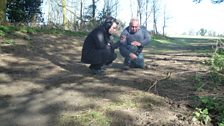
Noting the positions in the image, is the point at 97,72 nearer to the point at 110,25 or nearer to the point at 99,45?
the point at 99,45

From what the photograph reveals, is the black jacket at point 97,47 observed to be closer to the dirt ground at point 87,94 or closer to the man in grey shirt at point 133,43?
the dirt ground at point 87,94

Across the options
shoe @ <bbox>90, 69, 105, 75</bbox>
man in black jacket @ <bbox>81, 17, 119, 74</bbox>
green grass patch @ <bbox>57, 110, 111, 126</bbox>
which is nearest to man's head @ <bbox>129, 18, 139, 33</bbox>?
man in black jacket @ <bbox>81, 17, 119, 74</bbox>

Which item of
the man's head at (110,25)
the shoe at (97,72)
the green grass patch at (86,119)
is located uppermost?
the man's head at (110,25)

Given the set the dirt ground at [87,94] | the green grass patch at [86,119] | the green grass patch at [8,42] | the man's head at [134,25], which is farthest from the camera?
the green grass patch at [8,42]

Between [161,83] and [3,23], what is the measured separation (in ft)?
32.6

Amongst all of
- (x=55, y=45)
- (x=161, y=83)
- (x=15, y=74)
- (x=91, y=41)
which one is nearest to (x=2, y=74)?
(x=15, y=74)

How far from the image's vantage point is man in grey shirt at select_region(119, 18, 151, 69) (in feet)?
34.8

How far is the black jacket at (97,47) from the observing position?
9.47 meters

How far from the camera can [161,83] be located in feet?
28.3

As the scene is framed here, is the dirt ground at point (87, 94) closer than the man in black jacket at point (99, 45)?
Yes

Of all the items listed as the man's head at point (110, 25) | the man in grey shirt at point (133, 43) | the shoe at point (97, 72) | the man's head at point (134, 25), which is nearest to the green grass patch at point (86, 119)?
the shoe at point (97, 72)

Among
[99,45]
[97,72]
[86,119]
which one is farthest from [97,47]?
[86,119]

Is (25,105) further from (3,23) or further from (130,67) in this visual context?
(3,23)

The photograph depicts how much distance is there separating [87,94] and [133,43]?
11.0ft
